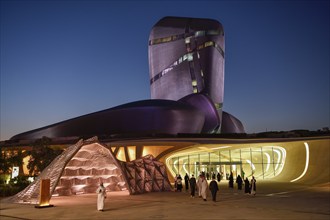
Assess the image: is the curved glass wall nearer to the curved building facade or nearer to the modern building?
the modern building

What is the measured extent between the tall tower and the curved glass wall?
21.4 m

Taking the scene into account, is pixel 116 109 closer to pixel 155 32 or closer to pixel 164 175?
pixel 164 175

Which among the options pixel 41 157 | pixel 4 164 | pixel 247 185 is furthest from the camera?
pixel 41 157

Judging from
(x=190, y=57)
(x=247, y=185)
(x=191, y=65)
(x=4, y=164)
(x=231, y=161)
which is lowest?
(x=231, y=161)

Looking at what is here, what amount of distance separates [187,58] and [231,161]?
27.3m

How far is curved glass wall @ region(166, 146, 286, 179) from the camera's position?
4116cm

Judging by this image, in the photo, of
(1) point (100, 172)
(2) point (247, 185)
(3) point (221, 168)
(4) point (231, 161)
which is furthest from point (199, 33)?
(2) point (247, 185)

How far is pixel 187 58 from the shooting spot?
2559 inches

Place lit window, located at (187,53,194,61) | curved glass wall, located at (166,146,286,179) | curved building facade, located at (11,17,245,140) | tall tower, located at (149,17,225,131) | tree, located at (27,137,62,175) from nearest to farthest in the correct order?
1. tree, located at (27,137,62,175)
2. curved glass wall, located at (166,146,286,179)
3. curved building facade, located at (11,17,245,140)
4. tall tower, located at (149,17,225,131)
5. lit window, located at (187,53,194,61)

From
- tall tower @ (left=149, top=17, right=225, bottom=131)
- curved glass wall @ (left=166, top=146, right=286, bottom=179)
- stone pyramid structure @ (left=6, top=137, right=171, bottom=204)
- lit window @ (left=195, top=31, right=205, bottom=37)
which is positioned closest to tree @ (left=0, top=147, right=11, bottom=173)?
stone pyramid structure @ (left=6, top=137, right=171, bottom=204)

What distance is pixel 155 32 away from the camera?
68938 mm

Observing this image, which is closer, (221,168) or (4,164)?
(4,164)

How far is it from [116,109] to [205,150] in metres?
13.4

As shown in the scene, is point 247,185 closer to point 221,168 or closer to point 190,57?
point 221,168
